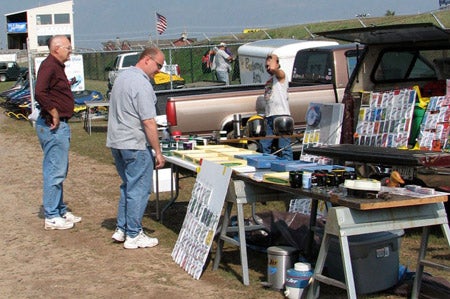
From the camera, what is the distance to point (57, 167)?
8133mm

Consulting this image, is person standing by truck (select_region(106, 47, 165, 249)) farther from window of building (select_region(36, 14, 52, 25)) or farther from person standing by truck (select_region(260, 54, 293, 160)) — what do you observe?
window of building (select_region(36, 14, 52, 25))

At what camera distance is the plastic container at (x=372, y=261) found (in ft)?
18.1

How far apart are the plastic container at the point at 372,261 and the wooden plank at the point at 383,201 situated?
0.60m

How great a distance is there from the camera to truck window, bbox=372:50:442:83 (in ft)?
28.4

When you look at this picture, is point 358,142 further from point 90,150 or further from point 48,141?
point 90,150

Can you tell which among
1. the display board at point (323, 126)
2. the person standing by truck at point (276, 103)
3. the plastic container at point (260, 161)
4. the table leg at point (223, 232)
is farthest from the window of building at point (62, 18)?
the table leg at point (223, 232)

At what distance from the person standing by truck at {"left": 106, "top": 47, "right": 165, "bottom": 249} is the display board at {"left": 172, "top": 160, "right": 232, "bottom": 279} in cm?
55

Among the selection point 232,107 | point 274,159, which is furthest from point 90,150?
point 274,159

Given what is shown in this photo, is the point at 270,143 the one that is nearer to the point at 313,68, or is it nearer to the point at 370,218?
the point at 313,68

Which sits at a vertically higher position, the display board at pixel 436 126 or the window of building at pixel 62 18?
the window of building at pixel 62 18

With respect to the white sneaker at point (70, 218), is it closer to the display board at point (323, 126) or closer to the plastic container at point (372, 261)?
the display board at point (323, 126)

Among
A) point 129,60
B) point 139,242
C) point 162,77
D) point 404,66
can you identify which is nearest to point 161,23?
point 129,60

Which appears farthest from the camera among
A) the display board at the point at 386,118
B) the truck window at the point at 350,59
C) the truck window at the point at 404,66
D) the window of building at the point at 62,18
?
the window of building at the point at 62,18

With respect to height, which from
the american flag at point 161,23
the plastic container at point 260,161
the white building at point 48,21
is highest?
the white building at point 48,21
